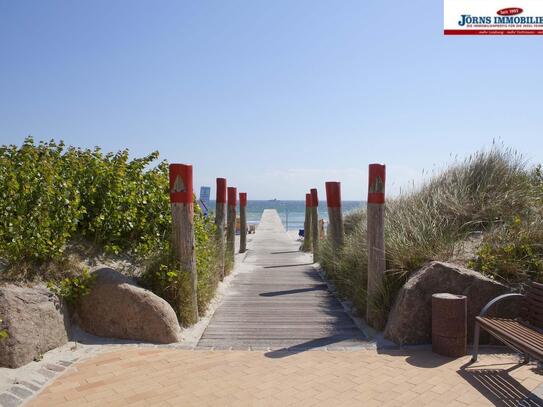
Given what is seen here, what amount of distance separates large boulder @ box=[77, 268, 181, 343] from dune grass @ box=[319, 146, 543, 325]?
109 inches

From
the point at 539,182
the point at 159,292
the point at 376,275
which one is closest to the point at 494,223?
the point at 539,182

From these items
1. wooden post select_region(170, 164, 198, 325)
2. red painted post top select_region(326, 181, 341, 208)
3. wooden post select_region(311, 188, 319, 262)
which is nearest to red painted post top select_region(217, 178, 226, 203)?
red painted post top select_region(326, 181, 341, 208)

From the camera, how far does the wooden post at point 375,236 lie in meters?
5.67

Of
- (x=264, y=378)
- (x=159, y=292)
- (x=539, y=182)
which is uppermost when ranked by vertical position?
(x=539, y=182)

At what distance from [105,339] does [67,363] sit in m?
0.75

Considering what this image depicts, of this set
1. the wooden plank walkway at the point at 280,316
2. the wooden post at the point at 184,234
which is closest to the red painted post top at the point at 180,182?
the wooden post at the point at 184,234

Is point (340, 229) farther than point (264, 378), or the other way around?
point (340, 229)

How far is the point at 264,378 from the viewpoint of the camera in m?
3.97

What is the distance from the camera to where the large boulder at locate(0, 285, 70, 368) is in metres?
3.97

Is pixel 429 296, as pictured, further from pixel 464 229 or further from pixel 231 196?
pixel 231 196

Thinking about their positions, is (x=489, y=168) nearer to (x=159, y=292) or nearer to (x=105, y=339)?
(x=159, y=292)

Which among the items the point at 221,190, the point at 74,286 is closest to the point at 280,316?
the point at 74,286

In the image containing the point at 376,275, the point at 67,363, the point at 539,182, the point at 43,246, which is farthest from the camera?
the point at 539,182

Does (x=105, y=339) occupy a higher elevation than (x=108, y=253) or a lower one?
lower
